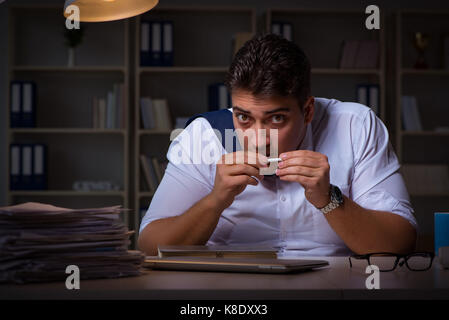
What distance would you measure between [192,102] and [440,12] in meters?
1.82

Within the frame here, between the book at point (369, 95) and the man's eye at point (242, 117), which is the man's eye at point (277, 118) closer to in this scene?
the man's eye at point (242, 117)

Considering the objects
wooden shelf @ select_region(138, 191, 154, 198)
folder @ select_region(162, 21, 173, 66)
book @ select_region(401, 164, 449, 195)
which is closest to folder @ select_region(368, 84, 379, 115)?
book @ select_region(401, 164, 449, 195)

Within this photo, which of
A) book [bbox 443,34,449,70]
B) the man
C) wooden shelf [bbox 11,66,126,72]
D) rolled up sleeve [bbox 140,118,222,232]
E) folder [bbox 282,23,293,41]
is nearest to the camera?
the man

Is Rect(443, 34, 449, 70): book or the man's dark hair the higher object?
Rect(443, 34, 449, 70): book

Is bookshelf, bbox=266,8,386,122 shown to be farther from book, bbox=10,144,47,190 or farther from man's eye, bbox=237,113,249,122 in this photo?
man's eye, bbox=237,113,249,122

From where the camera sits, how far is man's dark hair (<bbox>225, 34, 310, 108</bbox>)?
1.42 meters

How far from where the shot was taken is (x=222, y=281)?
2.95 feet

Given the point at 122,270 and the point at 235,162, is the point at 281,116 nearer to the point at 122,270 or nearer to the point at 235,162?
the point at 235,162

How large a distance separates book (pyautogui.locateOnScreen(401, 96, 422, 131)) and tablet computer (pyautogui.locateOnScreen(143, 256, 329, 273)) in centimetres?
297

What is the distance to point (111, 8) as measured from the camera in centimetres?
160

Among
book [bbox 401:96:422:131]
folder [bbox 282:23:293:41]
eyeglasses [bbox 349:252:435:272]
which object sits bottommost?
eyeglasses [bbox 349:252:435:272]

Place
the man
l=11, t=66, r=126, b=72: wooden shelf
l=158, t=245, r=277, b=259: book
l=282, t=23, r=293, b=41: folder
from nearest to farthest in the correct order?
1. l=158, t=245, r=277, b=259: book
2. the man
3. l=11, t=66, r=126, b=72: wooden shelf
4. l=282, t=23, r=293, b=41: folder

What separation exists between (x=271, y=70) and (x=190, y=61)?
2.63 metres

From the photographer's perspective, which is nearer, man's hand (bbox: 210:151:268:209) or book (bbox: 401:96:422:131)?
man's hand (bbox: 210:151:268:209)
